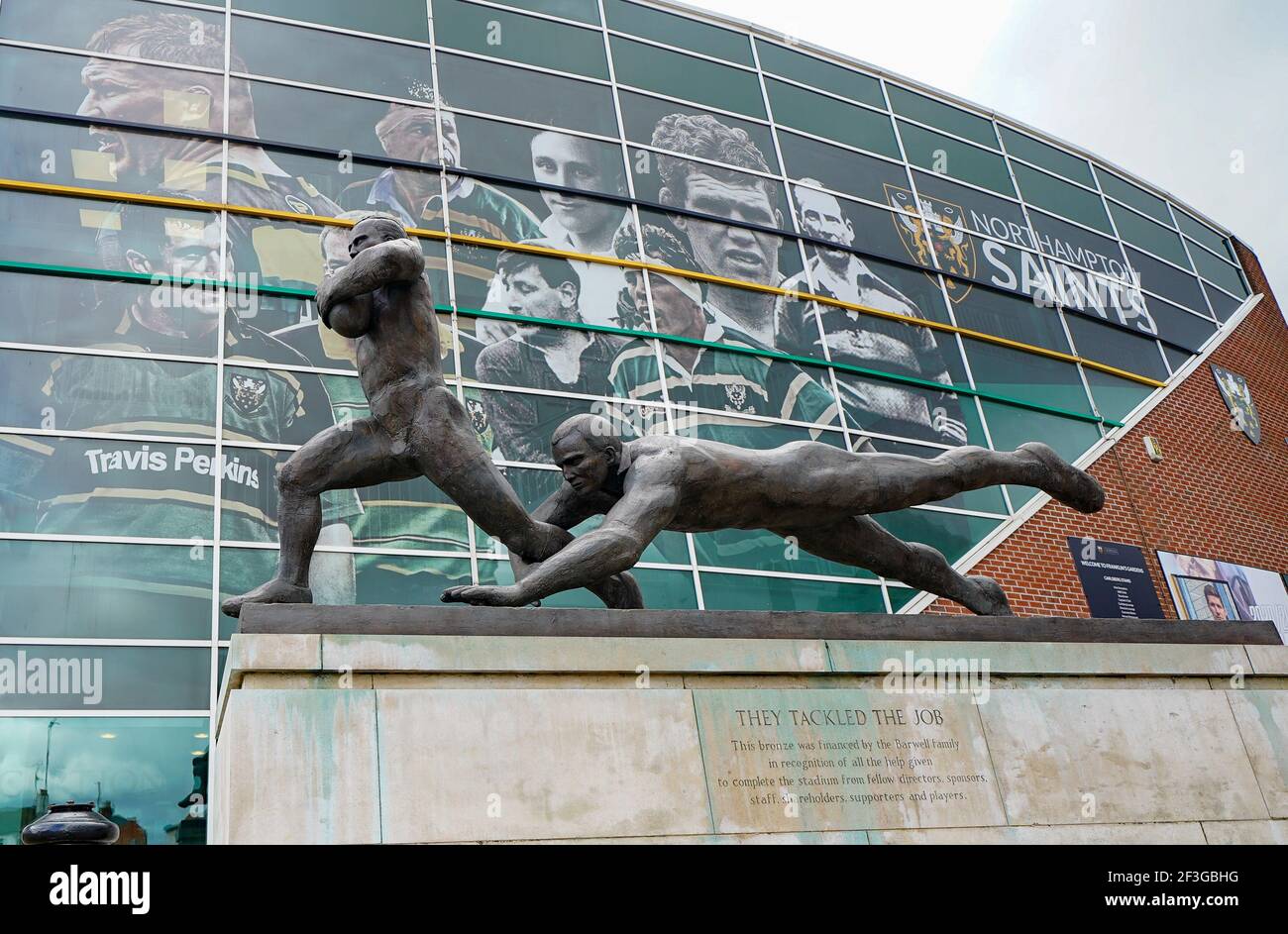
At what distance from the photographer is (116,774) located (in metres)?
11.2

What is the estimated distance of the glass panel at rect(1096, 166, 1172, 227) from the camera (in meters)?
23.8

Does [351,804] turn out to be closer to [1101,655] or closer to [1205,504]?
[1101,655]

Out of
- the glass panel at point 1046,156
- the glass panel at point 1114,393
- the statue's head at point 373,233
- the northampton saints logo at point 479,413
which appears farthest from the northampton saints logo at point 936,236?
the statue's head at point 373,233

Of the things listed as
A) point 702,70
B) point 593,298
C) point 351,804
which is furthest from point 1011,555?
point 351,804

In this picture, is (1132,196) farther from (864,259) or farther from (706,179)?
(706,179)

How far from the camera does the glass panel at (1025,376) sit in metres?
19.0

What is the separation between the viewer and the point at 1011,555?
17.1 metres

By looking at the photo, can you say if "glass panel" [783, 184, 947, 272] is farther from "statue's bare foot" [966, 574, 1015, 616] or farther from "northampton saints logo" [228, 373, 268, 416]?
"statue's bare foot" [966, 574, 1015, 616]

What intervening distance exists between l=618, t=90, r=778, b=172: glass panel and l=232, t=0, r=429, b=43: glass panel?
313cm

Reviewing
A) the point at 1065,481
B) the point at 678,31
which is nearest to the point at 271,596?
the point at 1065,481

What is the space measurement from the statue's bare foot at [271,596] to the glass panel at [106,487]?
281 inches

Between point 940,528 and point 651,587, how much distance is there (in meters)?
4.87

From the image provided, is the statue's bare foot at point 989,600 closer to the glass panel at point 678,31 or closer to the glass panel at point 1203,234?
the glass panel at point 678,31
